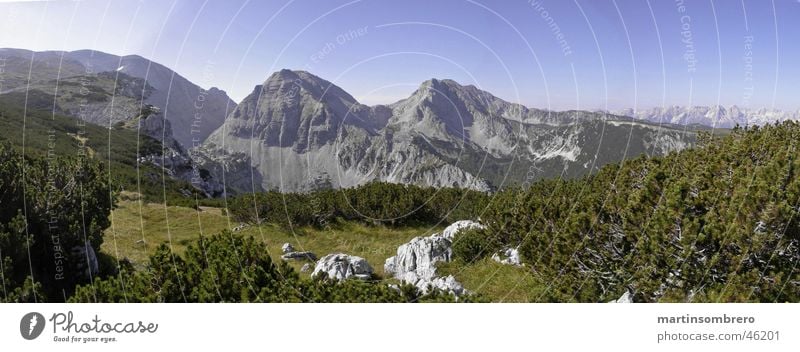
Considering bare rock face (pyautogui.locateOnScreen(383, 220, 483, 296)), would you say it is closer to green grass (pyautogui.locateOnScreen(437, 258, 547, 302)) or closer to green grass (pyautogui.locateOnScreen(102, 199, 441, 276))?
green grass (pyautogui.locateOnScreen(437, 258, 547, 302))

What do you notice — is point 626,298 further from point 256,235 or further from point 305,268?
point 256,235

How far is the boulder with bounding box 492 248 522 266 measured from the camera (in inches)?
598

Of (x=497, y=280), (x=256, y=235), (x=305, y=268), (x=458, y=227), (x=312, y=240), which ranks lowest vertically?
(x=256, y=235)

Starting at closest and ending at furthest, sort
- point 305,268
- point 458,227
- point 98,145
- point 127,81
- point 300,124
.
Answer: point 305,268, point 458,227, point 300,124, point 127,81, point 98,145

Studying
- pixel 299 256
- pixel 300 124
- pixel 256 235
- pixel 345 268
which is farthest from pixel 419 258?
pixel 300 124

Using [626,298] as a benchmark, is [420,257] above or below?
below

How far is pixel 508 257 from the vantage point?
620 inches

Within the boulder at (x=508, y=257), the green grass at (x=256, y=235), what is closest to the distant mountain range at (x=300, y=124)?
the boulder at (x=508, y=257)

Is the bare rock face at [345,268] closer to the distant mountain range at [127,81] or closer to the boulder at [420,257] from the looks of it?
the boulder at [420,257]

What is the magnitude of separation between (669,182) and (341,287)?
24.4ft

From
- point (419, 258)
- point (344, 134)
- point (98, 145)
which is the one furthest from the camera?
point (98, 145)
